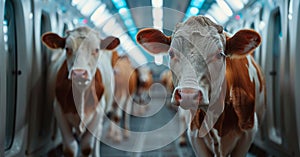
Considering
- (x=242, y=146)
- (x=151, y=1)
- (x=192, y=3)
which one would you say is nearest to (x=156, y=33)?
(x=151, y=1)

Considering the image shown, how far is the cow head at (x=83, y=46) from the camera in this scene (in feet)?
7.61

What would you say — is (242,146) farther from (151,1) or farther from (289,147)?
(151,1)

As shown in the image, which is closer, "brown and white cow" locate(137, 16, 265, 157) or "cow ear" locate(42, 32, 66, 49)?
"brown and white cow" locate(137, 16, 265, 157)

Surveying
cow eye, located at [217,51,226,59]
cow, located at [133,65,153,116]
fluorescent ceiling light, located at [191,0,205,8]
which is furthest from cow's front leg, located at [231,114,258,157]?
cow, located at [133,65,153,116]

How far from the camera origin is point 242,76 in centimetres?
188

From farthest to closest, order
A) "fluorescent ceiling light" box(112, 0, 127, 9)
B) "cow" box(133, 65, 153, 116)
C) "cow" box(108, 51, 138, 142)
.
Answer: "cow" box(133, 65, 153, 116)
"cow" box(108, 51, 138, 142)
"fluorescent ceiling light" box(112, 0, 127, 9)

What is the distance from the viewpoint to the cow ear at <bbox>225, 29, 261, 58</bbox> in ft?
5.49

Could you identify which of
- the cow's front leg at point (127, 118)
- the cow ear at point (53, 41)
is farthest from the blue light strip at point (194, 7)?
the cow's front leg at point (127, 118)

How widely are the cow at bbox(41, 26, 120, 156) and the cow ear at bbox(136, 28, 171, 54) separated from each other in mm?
578

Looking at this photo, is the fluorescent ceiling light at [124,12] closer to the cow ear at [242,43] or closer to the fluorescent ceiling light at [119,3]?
the fluorescent ceiling light at [119,3]

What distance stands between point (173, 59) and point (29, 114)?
1.34m

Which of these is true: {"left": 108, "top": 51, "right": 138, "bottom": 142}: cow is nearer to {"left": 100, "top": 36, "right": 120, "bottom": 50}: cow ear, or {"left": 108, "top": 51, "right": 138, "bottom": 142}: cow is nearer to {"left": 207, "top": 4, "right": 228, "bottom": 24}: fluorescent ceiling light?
{"left": 100, "top": 36, "right": 120, "bottom": 50}: cow ear

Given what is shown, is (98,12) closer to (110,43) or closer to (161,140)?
(110,43)

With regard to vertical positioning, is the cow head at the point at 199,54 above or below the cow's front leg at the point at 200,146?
above
